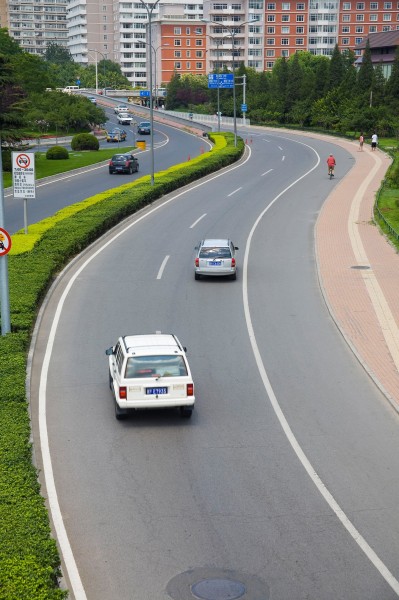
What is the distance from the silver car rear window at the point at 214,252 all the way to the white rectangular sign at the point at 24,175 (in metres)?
6.36

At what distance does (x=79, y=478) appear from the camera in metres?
15.0

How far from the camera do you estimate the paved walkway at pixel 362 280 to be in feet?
72.8

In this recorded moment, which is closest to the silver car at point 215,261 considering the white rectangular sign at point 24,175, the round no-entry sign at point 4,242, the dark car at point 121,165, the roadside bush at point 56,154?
the white rectangular sign at point 24,175

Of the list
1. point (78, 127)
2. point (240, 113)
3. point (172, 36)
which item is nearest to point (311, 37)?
point (172, 36)

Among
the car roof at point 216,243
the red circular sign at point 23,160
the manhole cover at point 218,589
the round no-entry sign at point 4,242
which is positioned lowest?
the manhole cover at point 218,589

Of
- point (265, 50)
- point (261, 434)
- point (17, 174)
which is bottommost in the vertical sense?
point (261, 434)

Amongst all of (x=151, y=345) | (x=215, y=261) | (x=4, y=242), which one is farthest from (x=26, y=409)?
(x=215, y=261)

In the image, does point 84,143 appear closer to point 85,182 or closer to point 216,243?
point 85,182

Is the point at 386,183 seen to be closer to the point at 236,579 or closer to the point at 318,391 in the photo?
the point at 318,391

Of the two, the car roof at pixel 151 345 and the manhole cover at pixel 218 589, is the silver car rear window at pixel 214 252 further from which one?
the manhole cover at pixel 218 589

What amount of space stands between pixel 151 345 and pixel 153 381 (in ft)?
3.77

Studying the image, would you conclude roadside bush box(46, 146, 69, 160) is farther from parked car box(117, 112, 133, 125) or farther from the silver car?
the silver car

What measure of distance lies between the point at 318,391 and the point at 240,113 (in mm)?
103931

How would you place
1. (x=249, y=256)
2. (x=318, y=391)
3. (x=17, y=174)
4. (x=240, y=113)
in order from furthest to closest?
1. (x=240, y=113)
2. (x=249, y=256)
3. (x=17, y=174)
4. (x=318, y=391)
